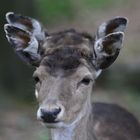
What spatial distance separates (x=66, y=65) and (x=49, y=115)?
0.67 metres

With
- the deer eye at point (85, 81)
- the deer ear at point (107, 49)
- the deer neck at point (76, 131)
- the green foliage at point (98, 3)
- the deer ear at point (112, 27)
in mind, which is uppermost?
the deer ear at point (112, 27)

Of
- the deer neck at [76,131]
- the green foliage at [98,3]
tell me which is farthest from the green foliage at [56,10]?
the deer neck at [76,131]

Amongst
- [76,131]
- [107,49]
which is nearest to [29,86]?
[107,49]

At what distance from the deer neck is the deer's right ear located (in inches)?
Result: 27.5

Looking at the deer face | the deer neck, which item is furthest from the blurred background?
the deer neck

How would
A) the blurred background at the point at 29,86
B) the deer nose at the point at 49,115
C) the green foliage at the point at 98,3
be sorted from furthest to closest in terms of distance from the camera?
the green foliage at the point at 98,3 < the blurred background at the point at 29,86 < the deer nose at the point at 49,115

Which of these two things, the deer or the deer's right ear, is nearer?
the deer

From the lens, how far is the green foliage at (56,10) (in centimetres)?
1866

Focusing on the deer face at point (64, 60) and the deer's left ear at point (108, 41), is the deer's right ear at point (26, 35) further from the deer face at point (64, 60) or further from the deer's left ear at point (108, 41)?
the deer's left ear at point (108, 41)

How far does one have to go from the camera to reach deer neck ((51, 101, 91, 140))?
782 centimetres

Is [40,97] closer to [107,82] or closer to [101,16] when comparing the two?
[107,82]

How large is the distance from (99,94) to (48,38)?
6097 millimetres

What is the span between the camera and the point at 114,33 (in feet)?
26.7

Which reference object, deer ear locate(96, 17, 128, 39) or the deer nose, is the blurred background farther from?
the deer nose
